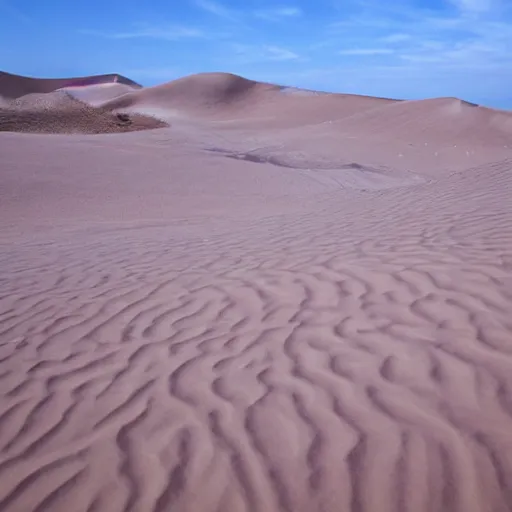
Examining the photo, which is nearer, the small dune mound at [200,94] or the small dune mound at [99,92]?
the small dune mound at [200,94]

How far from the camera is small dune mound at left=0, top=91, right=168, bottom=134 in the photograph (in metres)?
18.4

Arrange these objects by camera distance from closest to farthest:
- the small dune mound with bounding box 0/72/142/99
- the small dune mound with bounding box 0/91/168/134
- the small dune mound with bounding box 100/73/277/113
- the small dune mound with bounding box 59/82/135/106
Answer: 1. the small dune mound with bounding box 0/91/168/134
2. the small dune mound with bounding box 100/73/277/113
3. the small dune mound with bounding box 59/82/135/106
4. the small dune mound with bounding box 0/72/142/99

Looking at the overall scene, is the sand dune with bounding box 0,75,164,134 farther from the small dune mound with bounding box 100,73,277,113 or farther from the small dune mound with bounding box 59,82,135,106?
the small dune mound with bounding box 59,82,135,106

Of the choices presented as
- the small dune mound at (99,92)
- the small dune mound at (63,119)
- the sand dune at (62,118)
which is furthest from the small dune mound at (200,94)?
the small dune mound at (63,119)

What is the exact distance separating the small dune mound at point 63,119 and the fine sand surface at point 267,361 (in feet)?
35.7

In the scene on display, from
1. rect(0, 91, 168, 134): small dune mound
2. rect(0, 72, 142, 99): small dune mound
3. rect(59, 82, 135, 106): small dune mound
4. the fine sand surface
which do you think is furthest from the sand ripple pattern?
rect(0, 72, 142, 99): small dune mound

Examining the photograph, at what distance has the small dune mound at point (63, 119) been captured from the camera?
1842 centimetres

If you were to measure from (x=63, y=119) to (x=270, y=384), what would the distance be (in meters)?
18.5

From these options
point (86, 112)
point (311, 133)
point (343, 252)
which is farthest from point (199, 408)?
point (86, 112)

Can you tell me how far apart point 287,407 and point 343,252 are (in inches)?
112

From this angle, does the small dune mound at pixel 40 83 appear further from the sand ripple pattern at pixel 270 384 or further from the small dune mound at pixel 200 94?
the sand ripple pattern at pixel 270 384

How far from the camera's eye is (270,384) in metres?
3.11

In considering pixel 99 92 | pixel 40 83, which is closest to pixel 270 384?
pixel 99 92

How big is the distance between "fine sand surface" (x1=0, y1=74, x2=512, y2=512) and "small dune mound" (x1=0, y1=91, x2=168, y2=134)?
10.9 meters
